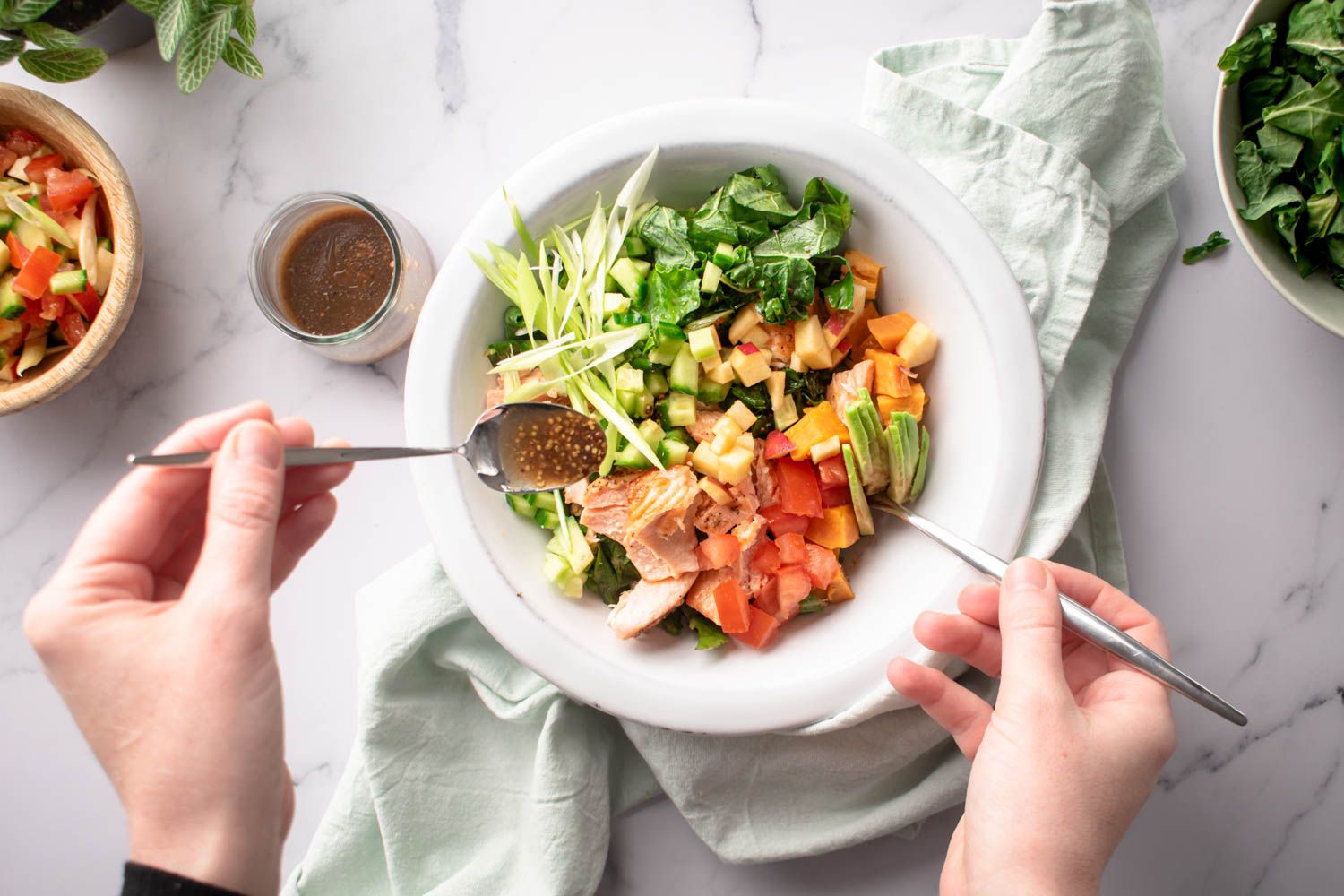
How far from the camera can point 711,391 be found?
1876 millimetres

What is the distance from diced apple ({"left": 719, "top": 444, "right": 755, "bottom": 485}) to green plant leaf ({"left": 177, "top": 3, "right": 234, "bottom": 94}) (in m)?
1.43

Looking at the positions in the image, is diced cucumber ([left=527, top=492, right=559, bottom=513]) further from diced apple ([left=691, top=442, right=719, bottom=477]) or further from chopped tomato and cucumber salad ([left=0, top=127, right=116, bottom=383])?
chopped tomato and cucumber salad ([left=0, top=127, right=116, bottom=383])

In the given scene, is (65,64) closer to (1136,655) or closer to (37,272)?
(37,272)

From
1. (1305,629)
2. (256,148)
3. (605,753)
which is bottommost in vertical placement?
(605,753)

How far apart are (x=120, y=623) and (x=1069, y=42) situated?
6.77 feet

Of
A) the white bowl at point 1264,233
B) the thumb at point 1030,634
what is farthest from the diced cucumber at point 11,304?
the white bowl at point 1264,233

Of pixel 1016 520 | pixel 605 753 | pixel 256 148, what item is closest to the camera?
pixel 1016 520

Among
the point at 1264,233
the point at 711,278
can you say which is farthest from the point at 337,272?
the point at 1264,233

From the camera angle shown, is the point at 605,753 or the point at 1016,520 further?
the point at 605,753

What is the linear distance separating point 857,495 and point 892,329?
350 mm

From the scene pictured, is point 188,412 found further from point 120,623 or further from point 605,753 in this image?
point 605,753

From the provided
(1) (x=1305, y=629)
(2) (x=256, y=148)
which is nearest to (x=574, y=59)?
(2) (x=256, y=148)

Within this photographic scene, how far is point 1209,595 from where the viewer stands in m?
2.18

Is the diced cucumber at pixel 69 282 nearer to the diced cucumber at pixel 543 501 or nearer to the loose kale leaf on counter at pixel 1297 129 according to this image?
the diced cucumber at pixel 543 501
